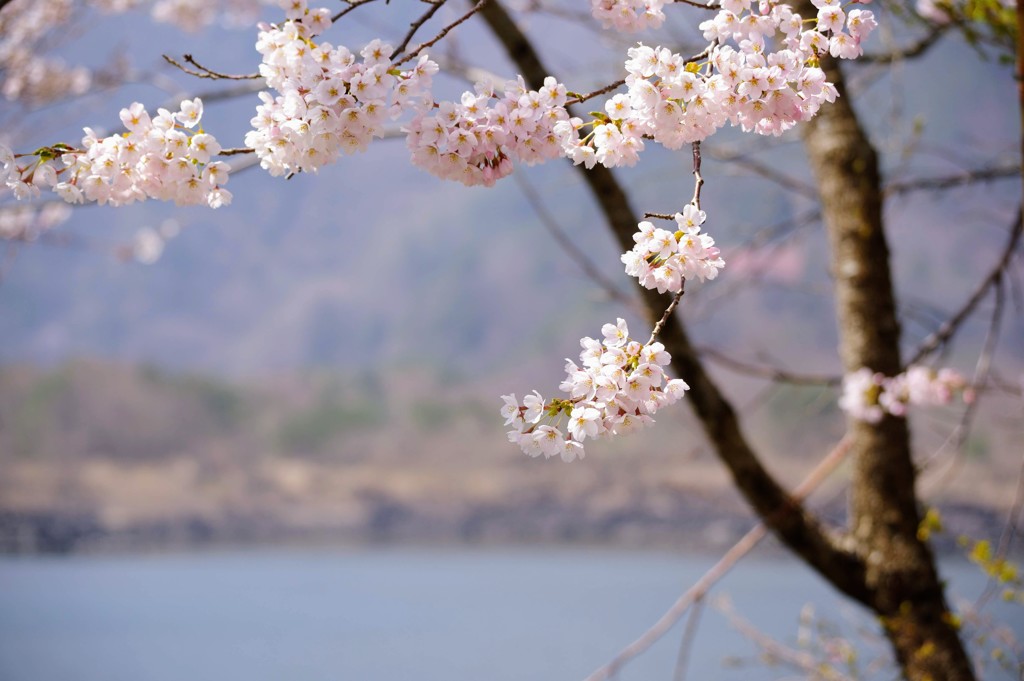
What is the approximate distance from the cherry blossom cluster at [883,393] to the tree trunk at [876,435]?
0.09 feet

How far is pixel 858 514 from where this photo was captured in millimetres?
1493

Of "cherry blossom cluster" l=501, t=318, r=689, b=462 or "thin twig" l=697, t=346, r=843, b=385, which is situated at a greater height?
"cherry blossom cluster" l=501, t=318, r=689, b=462

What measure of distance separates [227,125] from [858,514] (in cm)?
833

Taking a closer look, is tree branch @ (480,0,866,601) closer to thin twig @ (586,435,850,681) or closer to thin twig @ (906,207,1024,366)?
thin twig @ (586,435,850,681)

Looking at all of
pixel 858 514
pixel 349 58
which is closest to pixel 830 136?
pixel 858 514

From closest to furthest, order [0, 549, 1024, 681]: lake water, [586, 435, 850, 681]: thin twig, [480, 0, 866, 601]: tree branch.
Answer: [480, 0, 866, 601]: tree branch → [586, 435, 850, 681]: thin twig → [0, 549, 1024, 681]: lake water

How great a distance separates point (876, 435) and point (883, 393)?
8 cm

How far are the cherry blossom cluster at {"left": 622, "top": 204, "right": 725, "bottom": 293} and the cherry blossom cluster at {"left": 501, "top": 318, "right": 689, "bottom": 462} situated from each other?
1.9 inches

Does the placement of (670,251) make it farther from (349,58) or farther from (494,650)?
(494,650)

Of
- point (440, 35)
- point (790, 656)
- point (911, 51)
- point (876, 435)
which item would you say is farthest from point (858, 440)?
point (440, 35)

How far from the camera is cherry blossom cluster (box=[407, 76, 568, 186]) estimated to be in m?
0.73

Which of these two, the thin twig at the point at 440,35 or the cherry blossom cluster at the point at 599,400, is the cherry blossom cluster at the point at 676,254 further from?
the thin twig at the point at 440,35

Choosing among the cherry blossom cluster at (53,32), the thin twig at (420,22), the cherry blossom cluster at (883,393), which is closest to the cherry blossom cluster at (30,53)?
the cherry blossom cluster at (53,32)

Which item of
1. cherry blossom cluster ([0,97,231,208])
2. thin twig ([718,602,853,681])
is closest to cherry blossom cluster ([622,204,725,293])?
cherry blossom cluster ([0,97,231,208])
